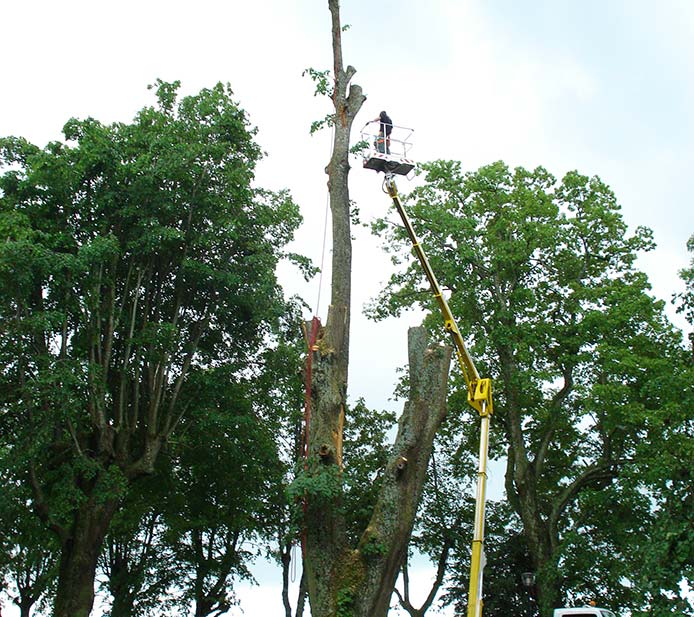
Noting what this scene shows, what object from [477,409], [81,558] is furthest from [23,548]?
[477,409]

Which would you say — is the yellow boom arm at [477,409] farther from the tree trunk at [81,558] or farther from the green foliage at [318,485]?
the tree trunk at [81,558]

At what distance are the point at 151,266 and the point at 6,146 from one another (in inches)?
170

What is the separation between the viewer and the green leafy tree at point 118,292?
17.3m

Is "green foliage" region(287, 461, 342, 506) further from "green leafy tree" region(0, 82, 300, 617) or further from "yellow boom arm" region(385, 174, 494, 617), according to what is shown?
"green leafy tree" region(0, 82, 300, 617)

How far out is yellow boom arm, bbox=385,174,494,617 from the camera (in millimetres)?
11070

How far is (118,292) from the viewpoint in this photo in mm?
20297

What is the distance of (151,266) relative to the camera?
2020cm

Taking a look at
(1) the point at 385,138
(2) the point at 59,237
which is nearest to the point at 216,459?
(2) the point at 59,237

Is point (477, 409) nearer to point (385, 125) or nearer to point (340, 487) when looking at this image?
point (340, 487)

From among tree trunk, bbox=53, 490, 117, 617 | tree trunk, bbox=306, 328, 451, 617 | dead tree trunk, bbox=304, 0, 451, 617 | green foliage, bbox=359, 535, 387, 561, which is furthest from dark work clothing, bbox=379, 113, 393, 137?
tree trunk, bbox=53, 490, 117, 617

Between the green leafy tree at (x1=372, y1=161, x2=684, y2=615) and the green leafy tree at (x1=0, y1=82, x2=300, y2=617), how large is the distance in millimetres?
5330

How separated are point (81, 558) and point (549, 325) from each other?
13364 mm

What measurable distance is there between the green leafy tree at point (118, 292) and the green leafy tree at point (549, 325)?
5.33 meters

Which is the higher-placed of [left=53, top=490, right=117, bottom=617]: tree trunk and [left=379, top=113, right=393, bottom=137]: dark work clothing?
[left=379, top=113, right=393, bottom=137]: dark work clothing
